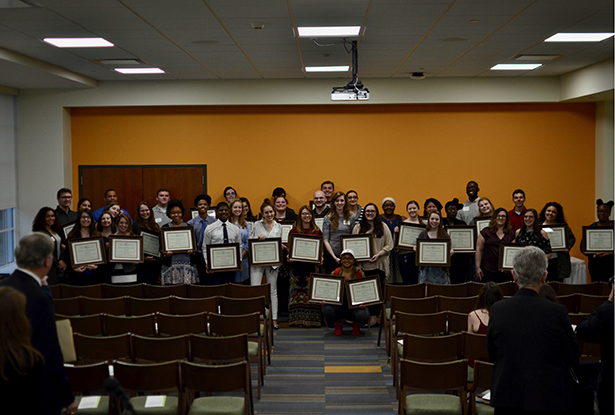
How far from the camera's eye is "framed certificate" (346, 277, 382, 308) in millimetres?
6938

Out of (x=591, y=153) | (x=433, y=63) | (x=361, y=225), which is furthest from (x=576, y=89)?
(x=361, y=225)

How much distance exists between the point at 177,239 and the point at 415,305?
3.42 meters

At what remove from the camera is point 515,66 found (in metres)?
9.85

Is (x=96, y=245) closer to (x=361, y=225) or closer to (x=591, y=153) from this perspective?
(x=361, y=225)

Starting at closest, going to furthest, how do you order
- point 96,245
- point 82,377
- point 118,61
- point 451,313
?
1. point 82,377
2. point 451,313
3. point 96,245
4. point 118,61

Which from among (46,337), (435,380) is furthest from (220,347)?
(46,337)

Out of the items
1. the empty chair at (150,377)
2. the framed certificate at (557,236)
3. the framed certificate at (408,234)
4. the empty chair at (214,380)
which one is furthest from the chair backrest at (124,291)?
the framed certificate at (557,236)

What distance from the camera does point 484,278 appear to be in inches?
317

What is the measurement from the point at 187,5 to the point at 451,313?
13.7 ft

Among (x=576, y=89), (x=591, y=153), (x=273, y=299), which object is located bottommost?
(x=273, y=299)

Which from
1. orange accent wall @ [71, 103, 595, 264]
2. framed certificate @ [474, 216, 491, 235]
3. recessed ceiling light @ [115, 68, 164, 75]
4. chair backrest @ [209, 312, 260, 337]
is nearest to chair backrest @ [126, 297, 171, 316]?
chair backrest @ [209, 312, 260, 337]

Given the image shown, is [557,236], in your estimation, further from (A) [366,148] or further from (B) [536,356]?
(B) [536,356]

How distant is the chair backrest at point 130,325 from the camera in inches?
214

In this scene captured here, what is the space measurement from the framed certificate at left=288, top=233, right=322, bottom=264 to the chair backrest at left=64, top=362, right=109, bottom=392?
3.99m
